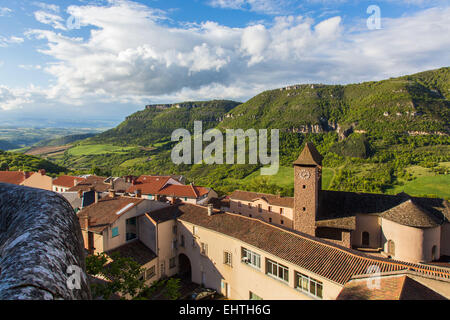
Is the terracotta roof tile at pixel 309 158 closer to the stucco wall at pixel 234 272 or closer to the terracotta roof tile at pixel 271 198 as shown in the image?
the terracotta roof tile at pixel 271 198

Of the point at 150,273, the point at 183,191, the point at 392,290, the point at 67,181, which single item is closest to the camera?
the point at 392,290

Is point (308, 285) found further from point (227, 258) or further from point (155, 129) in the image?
point (155, 129)

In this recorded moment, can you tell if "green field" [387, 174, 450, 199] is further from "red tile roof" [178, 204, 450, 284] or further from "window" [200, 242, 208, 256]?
"window" [200, 242, 208, 256]

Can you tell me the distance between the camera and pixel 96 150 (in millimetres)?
159875

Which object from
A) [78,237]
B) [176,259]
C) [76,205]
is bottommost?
[176,259]

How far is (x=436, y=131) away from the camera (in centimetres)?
9656

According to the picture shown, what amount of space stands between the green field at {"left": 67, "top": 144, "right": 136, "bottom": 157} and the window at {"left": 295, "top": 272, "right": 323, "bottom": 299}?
474 ft

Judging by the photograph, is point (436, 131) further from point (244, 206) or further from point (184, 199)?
point (184, 199)

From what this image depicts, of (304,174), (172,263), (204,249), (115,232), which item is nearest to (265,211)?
(304,174)

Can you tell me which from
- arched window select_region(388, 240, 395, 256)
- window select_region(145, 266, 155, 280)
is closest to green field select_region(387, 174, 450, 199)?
arched window select_region(388, 240, 395, 256)

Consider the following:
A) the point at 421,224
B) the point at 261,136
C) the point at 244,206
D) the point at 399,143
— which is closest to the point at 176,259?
the point at 244,206

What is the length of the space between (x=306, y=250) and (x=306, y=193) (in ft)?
46.3

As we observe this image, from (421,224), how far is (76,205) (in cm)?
4179

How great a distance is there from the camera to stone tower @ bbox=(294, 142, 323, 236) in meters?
32.1
